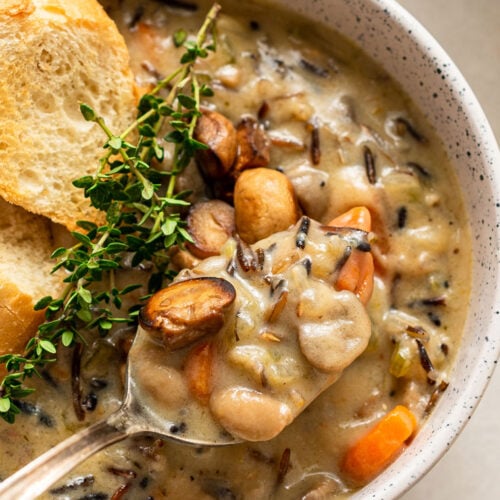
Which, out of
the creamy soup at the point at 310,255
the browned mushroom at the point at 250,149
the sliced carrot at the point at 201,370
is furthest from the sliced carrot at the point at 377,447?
the browned mushroom at the point at 250,149

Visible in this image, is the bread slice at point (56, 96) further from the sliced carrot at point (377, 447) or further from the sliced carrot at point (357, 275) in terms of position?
the sliced carrot at point (377, 447)

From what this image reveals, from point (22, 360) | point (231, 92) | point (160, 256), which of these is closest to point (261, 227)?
point (160, 256)

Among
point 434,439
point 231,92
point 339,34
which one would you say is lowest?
point 434,439

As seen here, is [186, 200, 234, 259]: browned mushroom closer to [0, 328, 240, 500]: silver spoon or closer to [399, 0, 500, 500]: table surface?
[0, 328, 240, 500]: silver spoon

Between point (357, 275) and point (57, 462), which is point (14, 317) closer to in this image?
point (57, 462)

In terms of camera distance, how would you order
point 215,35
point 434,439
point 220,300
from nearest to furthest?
point 220,300, point 434,439, point 215,35

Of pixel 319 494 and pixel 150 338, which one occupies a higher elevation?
pixel 150 338

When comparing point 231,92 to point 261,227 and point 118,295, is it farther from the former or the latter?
point 118,295
